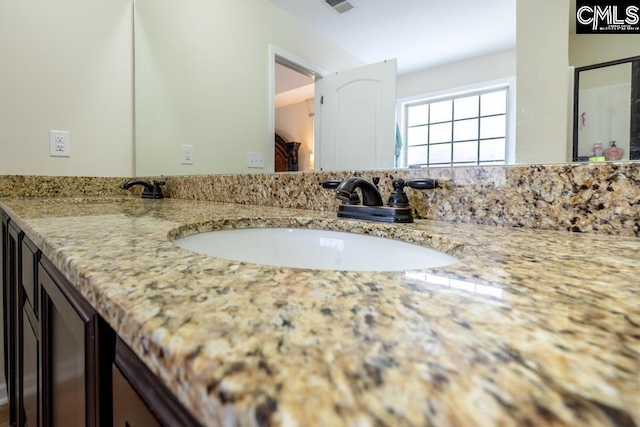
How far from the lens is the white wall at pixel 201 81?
153 centimetres

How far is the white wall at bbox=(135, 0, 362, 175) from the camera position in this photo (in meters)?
1.53

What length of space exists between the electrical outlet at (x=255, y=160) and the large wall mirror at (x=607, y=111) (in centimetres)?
113

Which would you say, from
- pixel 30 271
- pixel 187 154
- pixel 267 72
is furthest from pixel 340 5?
pixel 30 271

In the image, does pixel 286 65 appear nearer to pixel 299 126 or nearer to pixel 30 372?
pixel 299 126

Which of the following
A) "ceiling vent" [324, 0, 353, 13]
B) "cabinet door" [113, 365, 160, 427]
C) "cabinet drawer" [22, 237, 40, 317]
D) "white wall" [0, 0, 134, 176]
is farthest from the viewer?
"white wall" [0, 0, 134, 176]

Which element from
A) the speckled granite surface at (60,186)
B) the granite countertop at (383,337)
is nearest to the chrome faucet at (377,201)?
the granite countertop at (383,337)

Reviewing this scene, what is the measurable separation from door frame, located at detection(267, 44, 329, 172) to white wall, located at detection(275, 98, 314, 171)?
0.03m

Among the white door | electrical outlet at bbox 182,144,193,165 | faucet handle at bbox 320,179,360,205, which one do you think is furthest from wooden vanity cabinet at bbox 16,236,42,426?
electrical outlet at bbox 182,144,193,165

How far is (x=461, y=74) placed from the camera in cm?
82

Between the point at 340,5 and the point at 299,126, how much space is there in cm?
45

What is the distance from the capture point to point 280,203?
1.13 m

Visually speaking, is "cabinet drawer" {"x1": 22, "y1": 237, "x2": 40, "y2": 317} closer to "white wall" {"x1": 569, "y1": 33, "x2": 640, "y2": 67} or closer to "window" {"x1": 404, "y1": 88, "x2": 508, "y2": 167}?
"window" {"x1": 404, "y1": 88, "x2": 508, "y2": 167}

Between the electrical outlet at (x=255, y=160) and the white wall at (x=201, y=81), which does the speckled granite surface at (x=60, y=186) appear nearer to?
the white wall at (x=201, y=81)

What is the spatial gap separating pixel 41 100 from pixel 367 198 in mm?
1687
